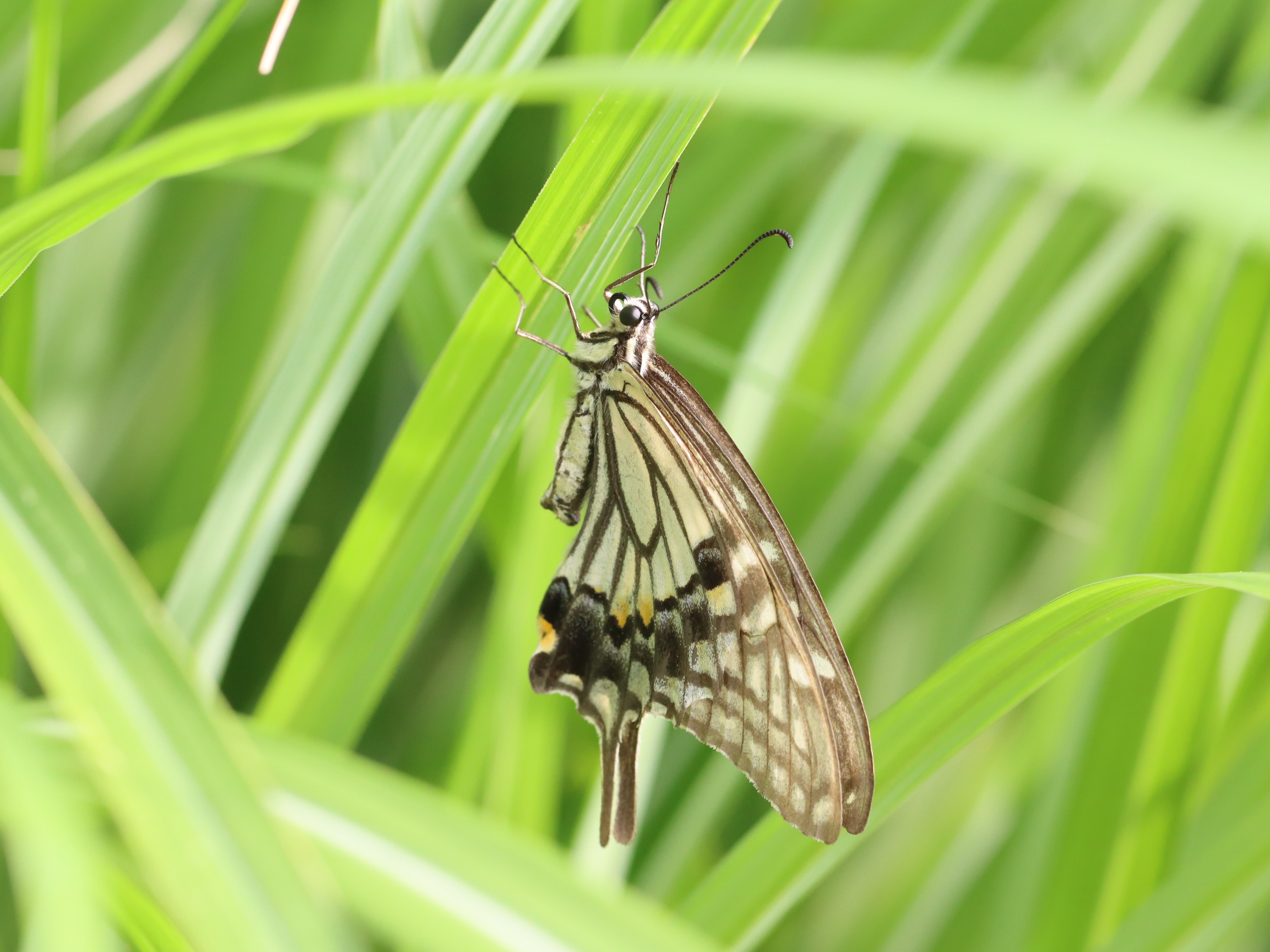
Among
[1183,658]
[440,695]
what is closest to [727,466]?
[1183,658]

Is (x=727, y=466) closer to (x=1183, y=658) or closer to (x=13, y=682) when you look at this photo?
(x=1183, y=658)

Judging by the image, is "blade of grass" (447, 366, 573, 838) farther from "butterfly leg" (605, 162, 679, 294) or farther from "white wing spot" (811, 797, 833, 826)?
"white wing spot" (811, 797, 833, 826)

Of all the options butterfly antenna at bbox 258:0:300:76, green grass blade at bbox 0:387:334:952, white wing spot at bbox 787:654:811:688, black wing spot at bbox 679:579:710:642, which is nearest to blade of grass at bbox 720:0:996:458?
black wing spot at bbox 679:579:710:642

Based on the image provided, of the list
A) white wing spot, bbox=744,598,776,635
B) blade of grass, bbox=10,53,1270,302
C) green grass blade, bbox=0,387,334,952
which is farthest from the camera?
white wing spot, bbox=744,598,776,635

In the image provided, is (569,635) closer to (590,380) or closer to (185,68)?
(590,380)

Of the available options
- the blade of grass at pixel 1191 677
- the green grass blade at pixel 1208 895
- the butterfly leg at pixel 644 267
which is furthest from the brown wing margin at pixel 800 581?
the blade of grass at pixel 1191 677

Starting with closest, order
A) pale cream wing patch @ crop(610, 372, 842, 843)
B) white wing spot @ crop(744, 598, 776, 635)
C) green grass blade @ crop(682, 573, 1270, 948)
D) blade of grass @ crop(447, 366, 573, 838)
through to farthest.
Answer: green grass blade @ crop(682, 573, 1270, 948), pale cream wing patch @ crop(610, 372, 842, 843), white wing spot @ crop(744, 598, 776, 635), blade of grass @ crop(447, 366, 573, 838)

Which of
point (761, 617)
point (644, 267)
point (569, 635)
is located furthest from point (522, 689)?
point (644, 267)

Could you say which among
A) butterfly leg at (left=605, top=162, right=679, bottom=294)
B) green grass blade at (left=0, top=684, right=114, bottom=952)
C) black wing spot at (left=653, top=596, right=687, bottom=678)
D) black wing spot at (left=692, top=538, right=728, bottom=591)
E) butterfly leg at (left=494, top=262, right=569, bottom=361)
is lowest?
green grass blade at (left=0, top=684, right=114, bottom=952)

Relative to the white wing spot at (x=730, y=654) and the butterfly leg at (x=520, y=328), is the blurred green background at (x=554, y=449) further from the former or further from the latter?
the white wing spot at (x=730, y=654)
